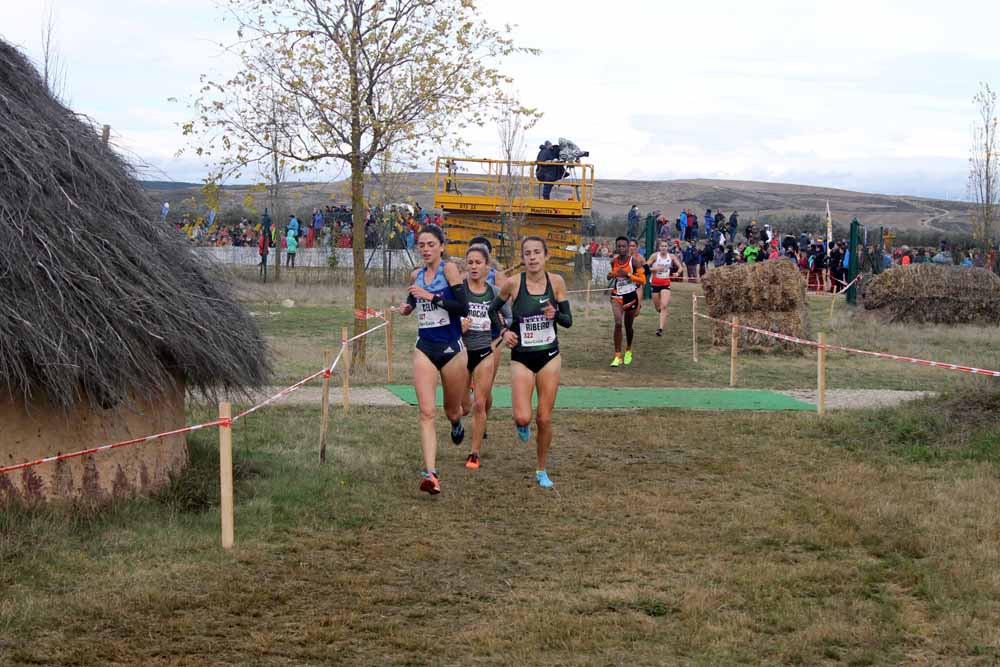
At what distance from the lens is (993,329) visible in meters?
22.8

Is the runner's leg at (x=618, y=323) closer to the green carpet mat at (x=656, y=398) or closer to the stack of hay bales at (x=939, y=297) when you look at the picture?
the green carpet mat at (x=656, y=398)

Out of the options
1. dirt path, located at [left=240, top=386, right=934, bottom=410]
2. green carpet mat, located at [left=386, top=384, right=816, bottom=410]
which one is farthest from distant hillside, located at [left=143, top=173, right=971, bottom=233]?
green carpet mat, located at [left=386, top=384, right=816, bottom=410]

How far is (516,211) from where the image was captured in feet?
98.3

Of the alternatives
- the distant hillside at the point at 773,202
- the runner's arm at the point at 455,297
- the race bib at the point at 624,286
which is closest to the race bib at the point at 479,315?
the runner's arm at the point at 455,297

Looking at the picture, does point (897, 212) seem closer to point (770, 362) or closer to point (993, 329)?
point (993, 329)

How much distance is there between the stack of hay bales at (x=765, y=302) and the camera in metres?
19.3

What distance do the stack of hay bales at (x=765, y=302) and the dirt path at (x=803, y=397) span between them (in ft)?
13.3

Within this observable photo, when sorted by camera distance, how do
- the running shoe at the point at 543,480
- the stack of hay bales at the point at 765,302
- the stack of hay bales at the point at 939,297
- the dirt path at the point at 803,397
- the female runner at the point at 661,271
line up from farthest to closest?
the stack of hay bales at the point at 939,297, the female runner at the point at 661,271, the stack of hay bales at the point at 765,302, the dirt path at the point at 803,397, the running shoe at the point at 543,480

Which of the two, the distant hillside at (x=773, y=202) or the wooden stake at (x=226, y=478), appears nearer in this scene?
the wooden stake at (x=226, y=478)

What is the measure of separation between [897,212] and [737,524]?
95.1 meters

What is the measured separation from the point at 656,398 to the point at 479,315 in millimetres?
5309

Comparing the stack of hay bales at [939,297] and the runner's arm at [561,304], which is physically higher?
the runner's arm at [561,304]

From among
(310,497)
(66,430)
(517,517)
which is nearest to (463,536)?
(517,517)

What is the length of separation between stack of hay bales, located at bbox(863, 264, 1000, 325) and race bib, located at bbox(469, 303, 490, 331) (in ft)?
53.0
